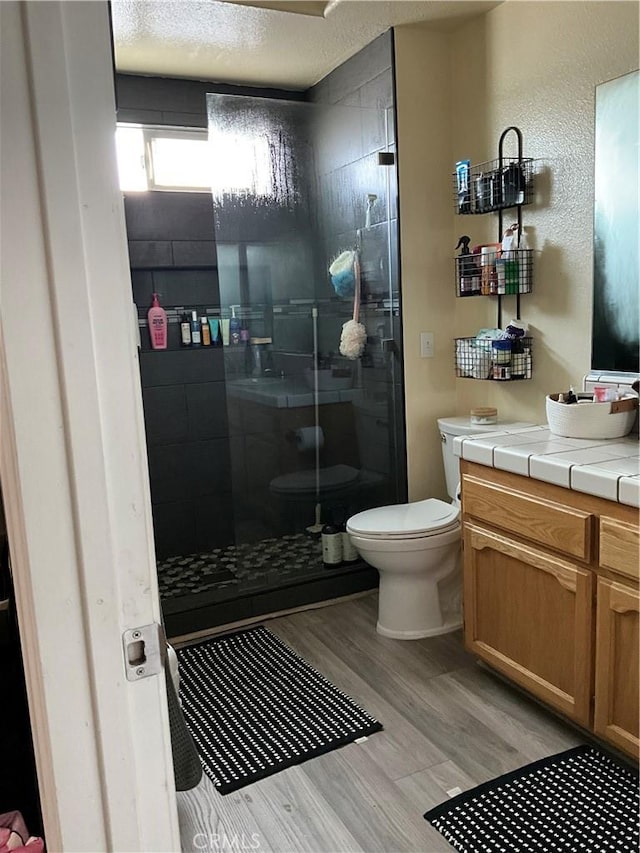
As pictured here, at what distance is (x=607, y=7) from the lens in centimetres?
231

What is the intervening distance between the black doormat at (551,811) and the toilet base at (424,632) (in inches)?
32.0

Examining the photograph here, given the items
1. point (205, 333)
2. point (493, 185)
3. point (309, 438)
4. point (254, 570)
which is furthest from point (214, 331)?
point (493, 185)

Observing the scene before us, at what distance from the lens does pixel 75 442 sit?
72 cm

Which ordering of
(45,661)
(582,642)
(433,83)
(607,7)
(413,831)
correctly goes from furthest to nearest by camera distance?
1. (433,83)
2. (607,7)
3. (582,642)
4. (413,831)
5. (45,661)

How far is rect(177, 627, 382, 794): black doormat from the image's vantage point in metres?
2.13

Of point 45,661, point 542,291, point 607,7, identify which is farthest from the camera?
point 542,291

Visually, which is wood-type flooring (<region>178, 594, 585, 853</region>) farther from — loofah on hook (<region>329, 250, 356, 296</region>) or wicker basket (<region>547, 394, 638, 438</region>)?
loofah on hook (<region>329, 250, 356, 296</region>)

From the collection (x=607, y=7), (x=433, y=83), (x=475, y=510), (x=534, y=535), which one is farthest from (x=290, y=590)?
(x=607, y=7)

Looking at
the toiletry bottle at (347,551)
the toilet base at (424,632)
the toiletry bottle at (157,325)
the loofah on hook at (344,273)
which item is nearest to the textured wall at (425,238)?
the loofah on hook at (344,273)

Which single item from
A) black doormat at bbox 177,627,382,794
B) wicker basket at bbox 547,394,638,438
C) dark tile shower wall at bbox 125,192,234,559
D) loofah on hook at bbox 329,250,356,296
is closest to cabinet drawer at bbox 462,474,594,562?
wicker basket at bbox 547,394,638,438

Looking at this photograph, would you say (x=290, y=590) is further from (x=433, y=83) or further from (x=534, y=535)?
(x=433, y=83)

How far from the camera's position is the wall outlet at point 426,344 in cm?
320

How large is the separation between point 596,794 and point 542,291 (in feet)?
5.68

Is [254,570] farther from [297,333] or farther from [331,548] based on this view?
[297,333]
